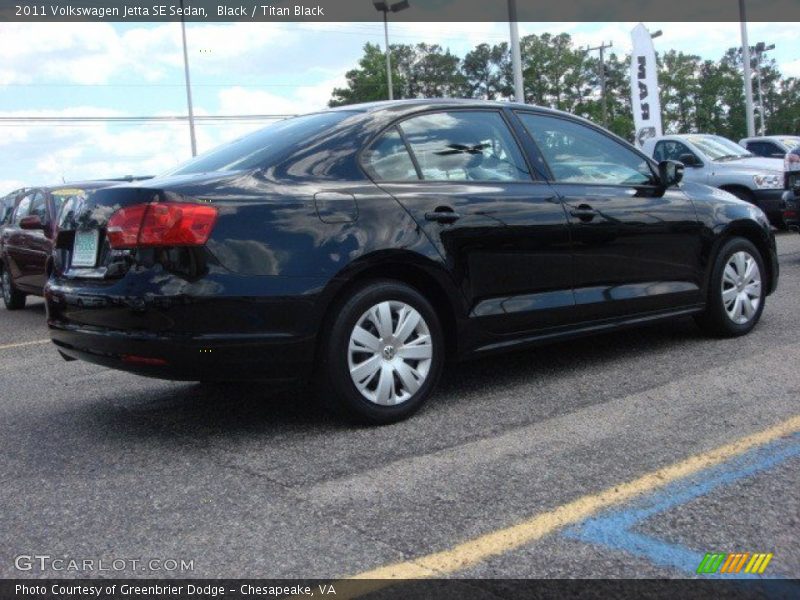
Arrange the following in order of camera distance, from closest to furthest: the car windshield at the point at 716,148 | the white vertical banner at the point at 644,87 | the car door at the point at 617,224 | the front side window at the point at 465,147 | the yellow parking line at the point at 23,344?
1. the front side window at the point at 465,147
2. the car door at the point at 617,224
3. the yellow parking line at the point at 23,344
4. the car windshield at the point at 716,148
5. the white vertical banner at the point at 644,87

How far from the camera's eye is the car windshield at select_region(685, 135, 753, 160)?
50.7ft

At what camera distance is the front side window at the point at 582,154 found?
5402 mm

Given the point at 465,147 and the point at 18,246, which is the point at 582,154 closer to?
the point at 465,147

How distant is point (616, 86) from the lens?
285 ft

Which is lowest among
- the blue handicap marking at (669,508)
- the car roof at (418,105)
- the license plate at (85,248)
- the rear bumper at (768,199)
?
the blue handicap marking at (669,508)

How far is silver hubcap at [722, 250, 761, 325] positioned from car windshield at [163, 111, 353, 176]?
296 centimetres

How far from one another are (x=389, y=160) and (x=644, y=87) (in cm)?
2108

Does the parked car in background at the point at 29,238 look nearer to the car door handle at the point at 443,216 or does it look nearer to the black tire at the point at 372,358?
the car door handle at the point at 443,216

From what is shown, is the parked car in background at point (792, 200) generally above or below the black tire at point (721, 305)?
above

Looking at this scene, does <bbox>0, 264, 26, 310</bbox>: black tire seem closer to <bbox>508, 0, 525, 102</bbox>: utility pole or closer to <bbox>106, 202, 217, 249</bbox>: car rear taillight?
<bbox>106, 202, 217, 249</bbox>: car rear taillight

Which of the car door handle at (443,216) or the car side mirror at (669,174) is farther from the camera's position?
the car side mirror at (669,174)

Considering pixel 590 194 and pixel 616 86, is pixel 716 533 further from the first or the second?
pixel 616 86

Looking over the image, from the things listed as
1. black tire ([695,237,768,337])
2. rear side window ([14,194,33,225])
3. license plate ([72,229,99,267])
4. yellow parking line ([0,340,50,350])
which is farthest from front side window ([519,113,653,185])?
rear side window ([14,194,33,225])

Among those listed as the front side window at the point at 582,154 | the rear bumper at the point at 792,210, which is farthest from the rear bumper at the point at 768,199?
the front side window at the point at 582,154
